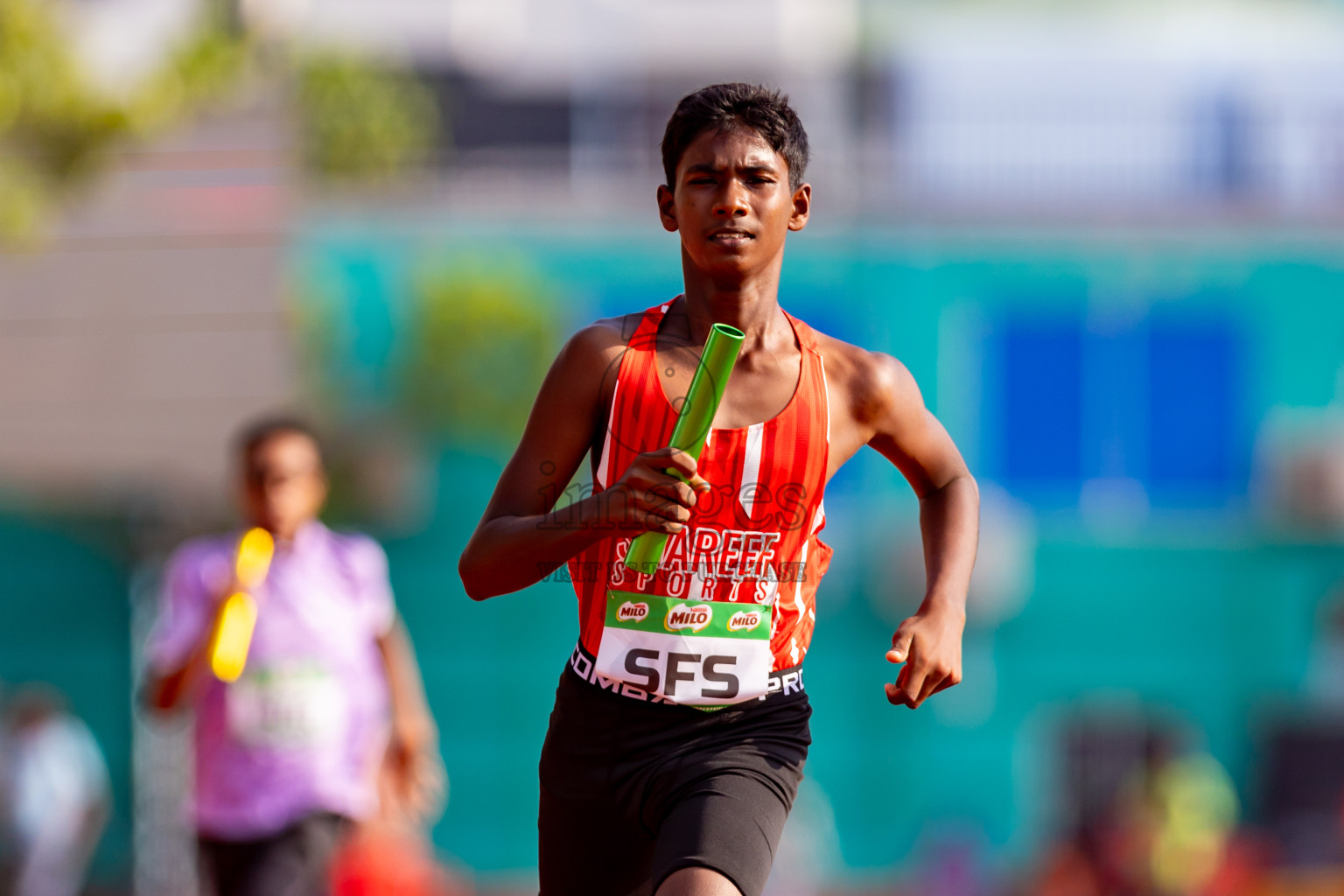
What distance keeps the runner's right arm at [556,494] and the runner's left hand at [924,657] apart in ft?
1.40

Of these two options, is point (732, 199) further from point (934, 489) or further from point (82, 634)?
point (82, 634)

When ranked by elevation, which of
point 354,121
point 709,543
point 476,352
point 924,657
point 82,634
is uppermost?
point 354,121

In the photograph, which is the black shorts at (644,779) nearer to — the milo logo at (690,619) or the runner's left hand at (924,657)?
the milo logo at (690,619)

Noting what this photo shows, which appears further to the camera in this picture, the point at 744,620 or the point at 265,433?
the point at 265,433

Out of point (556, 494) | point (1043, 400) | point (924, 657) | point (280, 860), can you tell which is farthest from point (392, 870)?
point (924, 657)

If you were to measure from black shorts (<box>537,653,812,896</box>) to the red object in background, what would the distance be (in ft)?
19.5

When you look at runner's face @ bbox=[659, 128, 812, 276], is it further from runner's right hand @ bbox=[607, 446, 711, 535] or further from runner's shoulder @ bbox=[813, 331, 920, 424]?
runner's right hand @ bbox=[607, 446, 711, 535]

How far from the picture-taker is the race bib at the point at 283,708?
4820 millimetres

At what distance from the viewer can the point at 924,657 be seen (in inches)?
103

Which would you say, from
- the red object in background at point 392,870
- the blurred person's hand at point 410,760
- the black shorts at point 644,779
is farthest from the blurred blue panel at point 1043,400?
the black shorts at point 644,779

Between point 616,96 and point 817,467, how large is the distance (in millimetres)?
14736

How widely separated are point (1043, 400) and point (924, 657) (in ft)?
44.8

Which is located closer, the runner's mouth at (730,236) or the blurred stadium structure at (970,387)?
the runner's mouth at (730,236)

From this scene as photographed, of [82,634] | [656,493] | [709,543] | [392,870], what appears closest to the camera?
[656,493]
